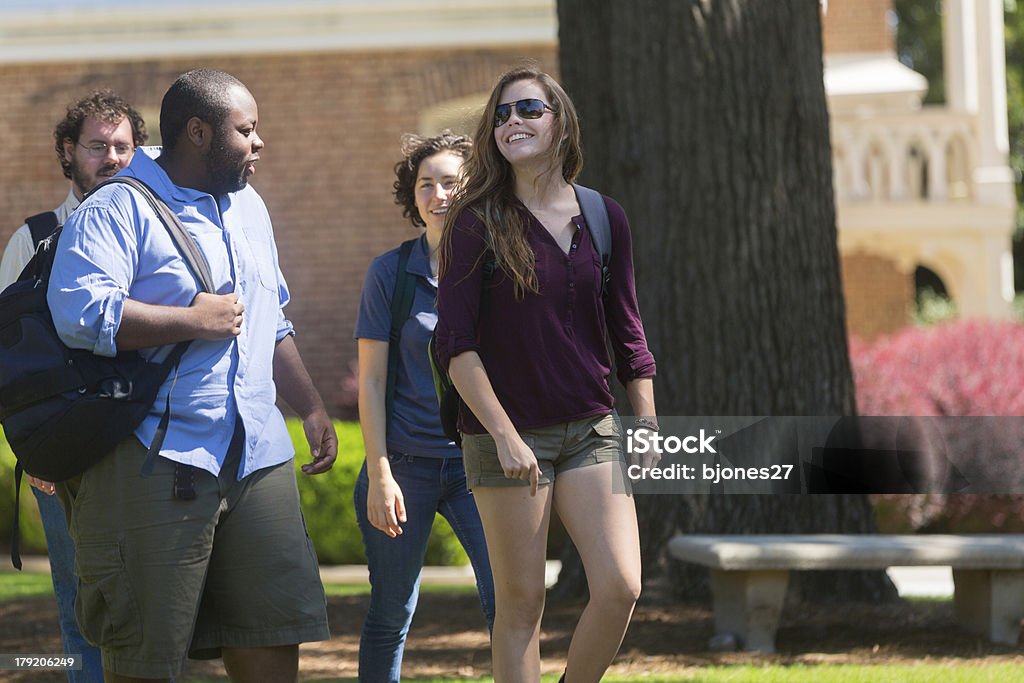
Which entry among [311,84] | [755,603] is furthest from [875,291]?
[755,603]

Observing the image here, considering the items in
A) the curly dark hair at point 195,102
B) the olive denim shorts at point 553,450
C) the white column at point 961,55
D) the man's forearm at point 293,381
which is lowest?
the olive denim shorts at point 553,450

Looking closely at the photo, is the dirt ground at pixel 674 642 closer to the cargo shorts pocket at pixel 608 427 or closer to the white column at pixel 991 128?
the cargo shorts pocket at pixel 608 427

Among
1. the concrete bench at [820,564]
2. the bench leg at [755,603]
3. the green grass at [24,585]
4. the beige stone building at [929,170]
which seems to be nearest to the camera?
the concrete bench at [820,564]

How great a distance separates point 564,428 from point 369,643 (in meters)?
1.24

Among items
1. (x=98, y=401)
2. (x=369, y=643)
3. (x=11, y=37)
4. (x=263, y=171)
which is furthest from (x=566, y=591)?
(x=11, y=37)

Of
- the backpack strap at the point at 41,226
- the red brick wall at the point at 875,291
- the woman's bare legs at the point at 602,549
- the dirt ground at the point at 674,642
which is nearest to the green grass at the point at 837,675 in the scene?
the dirt ground at the point at 674,642

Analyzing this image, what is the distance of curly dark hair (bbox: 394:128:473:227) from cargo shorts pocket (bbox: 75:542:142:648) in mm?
1698

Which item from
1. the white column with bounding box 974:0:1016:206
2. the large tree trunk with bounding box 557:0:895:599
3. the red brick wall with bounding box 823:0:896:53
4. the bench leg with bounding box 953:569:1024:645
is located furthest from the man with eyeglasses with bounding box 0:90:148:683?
the red brick wall with bounding box 823:0:896:53

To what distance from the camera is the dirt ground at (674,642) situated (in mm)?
6277

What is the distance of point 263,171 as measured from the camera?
1386 cm

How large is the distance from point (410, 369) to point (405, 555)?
2.03 feet

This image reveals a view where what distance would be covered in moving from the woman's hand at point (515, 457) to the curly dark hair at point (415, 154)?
1365 millimetres

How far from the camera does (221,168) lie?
148 inches

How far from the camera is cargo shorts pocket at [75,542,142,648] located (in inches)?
141
